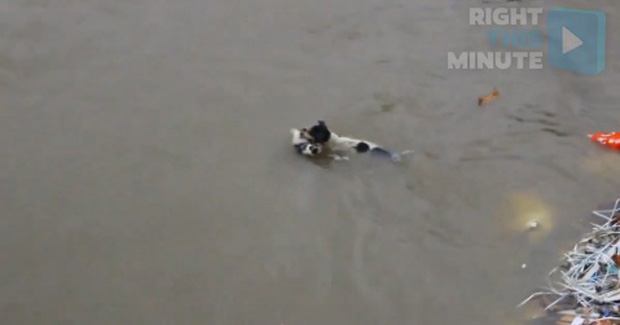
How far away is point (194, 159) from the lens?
15.5 feet

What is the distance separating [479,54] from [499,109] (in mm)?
653

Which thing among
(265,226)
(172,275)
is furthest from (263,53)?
(172,275)

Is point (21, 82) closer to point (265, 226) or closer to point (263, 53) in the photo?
point (263, 53)

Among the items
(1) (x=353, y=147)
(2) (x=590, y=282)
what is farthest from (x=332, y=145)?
(2) (x=590, y=282)

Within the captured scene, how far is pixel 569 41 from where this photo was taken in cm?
575

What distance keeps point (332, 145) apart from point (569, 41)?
7.60 feet

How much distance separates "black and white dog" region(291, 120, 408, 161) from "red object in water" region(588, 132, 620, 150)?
1.36m

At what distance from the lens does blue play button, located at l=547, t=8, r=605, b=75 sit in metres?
5.56

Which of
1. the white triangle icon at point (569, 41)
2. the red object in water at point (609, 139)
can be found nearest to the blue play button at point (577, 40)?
the white triangle icon at point (569, 41)

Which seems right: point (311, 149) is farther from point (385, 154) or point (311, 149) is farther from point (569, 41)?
point (569, 41)

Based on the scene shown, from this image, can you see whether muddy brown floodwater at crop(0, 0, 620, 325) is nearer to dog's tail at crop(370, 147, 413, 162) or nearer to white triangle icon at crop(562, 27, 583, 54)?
dog's tail at crop(370, 147, 413, 162)

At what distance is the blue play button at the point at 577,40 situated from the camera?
556 centimetres

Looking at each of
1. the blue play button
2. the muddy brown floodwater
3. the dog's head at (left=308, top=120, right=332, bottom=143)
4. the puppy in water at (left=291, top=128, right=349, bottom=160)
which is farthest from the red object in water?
the dog's head at (left=308, top=120, right=332, bottom=143)

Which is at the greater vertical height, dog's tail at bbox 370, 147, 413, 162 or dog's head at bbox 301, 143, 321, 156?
dog's head at bbox 301, 143, 321, 156
